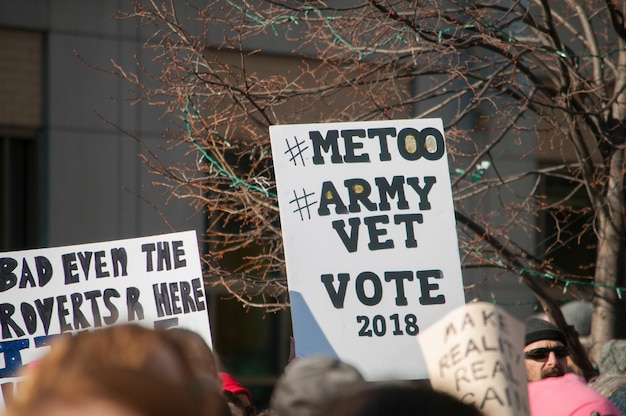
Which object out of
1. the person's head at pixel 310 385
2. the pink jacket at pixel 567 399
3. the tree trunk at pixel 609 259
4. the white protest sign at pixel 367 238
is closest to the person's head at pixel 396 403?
the person's head at pixel 310 385

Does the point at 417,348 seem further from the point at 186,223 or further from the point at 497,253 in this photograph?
the point at 186,223

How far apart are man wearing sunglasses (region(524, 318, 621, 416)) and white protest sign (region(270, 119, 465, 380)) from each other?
0.38 metres

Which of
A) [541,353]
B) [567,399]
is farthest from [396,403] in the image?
[541,353]

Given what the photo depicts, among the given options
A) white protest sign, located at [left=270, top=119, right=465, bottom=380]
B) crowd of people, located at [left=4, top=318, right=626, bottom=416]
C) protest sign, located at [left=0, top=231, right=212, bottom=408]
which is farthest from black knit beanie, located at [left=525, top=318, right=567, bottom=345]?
crowd of people, located at [left=4, top=318, right=626, bottom=416]

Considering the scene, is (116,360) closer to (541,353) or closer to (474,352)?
(474,352)

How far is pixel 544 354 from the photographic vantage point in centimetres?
433

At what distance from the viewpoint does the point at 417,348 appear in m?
4.43

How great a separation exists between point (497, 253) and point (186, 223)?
3854 millimetres

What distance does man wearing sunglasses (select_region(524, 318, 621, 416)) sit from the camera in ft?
11.9

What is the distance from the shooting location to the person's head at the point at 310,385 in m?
2.36

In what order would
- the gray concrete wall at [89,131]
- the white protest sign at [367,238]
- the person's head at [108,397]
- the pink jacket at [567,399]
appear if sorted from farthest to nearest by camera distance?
the gray concrete wall at [89,131]
the white protest sign at [367,238]
the pink jacket at [567,399]
the person's head at [108,397]

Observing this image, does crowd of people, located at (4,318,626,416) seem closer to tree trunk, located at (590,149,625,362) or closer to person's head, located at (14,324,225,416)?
person's head, located at (14,324,225,416)

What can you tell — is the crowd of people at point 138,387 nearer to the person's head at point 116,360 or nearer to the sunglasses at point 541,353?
the person's head at point 116,360

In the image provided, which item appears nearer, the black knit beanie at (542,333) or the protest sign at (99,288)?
the black knit beanie at (542,333)
